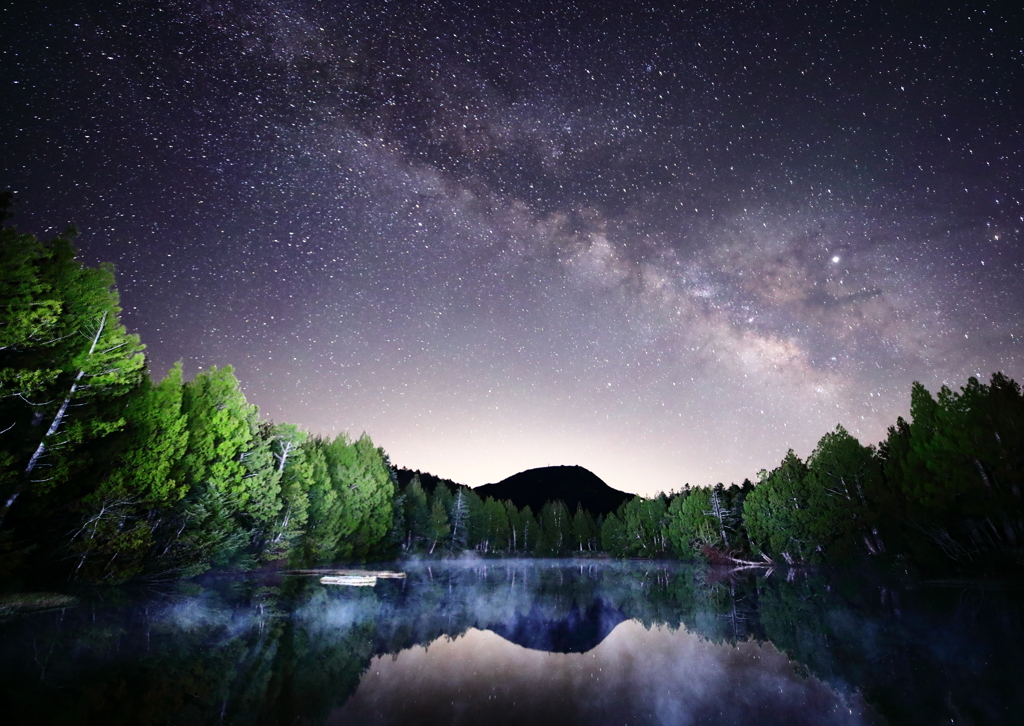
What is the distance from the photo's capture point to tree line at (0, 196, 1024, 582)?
15.5 m

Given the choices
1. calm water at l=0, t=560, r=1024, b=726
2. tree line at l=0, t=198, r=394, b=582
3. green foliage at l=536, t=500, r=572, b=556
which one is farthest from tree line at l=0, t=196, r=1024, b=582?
green foliage at l=536, t=500, r=572, b=556

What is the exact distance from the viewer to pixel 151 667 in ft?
28.5

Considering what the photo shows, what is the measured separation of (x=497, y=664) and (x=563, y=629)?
18.3 ft

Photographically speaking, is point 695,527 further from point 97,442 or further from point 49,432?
point 49,432

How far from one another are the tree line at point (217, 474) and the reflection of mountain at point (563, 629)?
15.6 meters

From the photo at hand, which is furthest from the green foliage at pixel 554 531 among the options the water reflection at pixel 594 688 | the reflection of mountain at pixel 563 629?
the water reflection at pixel 594 688

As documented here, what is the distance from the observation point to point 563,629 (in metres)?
16.1

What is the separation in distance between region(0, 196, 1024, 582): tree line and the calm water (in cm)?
380

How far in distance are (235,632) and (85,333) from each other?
40.5 ft

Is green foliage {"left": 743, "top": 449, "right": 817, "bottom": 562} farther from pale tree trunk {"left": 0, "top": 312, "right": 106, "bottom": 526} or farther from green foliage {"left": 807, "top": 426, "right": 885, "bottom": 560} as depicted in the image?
pale tree trunk {"left": 0, "top": 312, "right": 106, "bottom": 526}

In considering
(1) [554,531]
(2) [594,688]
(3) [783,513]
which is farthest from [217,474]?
(1) [554,531]

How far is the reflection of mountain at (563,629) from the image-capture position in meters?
13.7

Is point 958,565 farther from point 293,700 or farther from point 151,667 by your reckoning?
point 151,667

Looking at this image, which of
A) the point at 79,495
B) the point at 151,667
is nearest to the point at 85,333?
the point at 79,495
